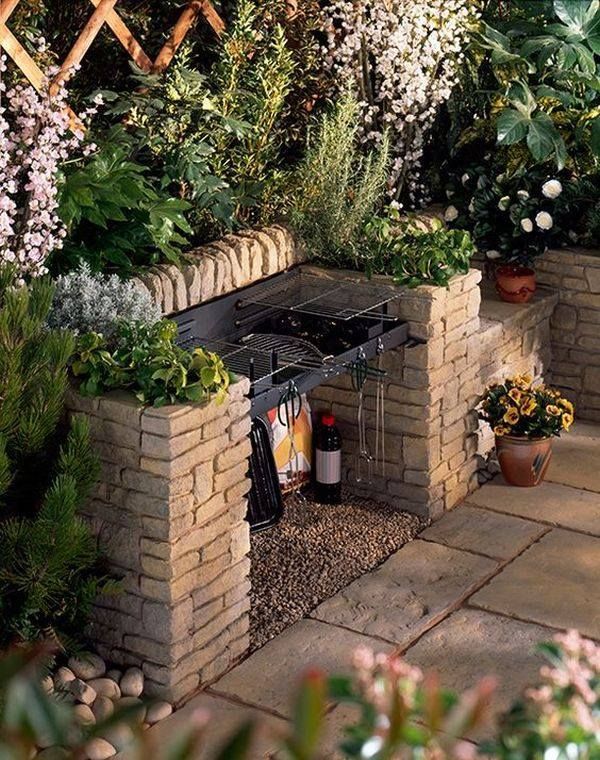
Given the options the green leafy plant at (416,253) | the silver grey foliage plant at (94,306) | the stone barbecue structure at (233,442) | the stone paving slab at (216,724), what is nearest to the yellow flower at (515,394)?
the stone barbecue structure at (233,442)

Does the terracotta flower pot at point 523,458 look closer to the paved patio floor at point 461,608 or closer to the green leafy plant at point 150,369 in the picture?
the paved patio floor at point 461,608

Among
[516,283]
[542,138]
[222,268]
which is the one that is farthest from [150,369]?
[542,138]

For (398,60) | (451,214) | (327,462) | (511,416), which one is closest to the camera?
(327,462)

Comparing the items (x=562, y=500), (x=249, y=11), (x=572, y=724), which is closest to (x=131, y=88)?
(x=249, y=11)

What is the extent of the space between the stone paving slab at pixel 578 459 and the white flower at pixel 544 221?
2.85ft

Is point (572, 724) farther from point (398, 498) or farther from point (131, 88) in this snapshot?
point (131, 88)

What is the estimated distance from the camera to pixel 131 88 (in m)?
4.65

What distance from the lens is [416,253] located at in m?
4.55

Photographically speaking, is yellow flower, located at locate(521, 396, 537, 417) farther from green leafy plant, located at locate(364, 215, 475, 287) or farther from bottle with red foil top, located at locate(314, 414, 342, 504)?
bottle with red foil top, located at locate(314, 414, 342, 504)

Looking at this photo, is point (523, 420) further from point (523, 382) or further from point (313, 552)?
point (313, 552)

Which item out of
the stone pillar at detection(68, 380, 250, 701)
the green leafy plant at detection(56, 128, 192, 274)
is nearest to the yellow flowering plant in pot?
the green leafy plant at detection(56, 128, 192, 274)

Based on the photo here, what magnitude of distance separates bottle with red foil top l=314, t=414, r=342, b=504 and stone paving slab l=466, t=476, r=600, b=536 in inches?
19.6

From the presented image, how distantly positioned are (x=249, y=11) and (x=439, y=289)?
1.17 metres

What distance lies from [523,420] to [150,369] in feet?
6.17
